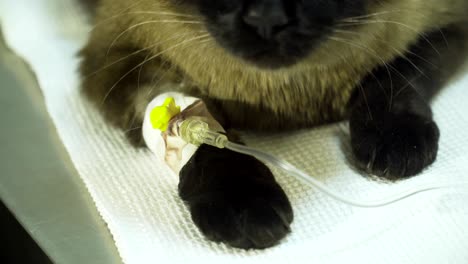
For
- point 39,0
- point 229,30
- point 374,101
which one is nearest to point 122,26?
point 229,30

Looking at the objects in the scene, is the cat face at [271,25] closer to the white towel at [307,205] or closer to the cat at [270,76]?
the cat at [270,76]

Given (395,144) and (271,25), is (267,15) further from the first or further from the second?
(395,144)

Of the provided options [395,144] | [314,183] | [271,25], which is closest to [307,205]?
[314,183]

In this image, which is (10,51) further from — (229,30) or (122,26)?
(229,30)

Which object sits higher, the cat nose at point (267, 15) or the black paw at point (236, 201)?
the cat nose at point (267, 15)

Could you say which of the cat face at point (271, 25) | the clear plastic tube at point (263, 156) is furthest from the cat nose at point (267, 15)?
the clear plastic tube at point (263, 156)

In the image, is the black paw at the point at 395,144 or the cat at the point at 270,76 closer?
the cat at the point at 270,76

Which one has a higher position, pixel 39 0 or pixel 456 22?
pixel 39 0
